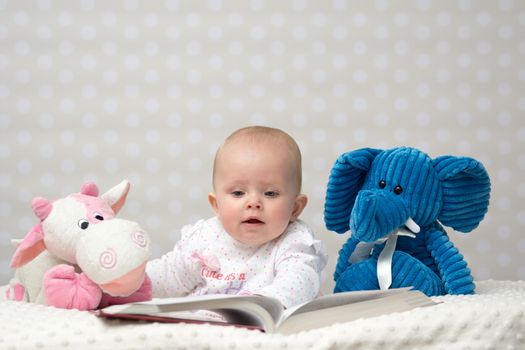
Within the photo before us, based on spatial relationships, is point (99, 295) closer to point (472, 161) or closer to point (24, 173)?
point (472, 161)

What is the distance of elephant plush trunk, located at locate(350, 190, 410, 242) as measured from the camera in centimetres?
148

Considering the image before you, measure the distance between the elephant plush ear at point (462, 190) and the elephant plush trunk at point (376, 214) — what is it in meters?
0.10

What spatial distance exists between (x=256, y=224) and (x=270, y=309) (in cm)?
39

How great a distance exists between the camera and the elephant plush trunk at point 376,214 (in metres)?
1.48

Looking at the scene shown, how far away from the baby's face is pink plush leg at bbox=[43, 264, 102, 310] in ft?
1.17

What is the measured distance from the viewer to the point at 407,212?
61.2 inches

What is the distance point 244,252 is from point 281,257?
10 centimetres

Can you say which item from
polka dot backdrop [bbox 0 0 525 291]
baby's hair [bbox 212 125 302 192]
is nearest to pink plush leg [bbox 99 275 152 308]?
baby's hair [bbox 212 125 302 192]

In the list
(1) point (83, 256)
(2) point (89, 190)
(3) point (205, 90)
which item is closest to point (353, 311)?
(1) point (83, 256)

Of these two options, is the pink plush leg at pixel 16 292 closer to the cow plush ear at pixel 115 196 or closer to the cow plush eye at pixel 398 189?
the cow plush ear at pixel 115 196

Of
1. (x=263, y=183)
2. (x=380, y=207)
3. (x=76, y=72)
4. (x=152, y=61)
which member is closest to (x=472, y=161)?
(x=380, y=207)

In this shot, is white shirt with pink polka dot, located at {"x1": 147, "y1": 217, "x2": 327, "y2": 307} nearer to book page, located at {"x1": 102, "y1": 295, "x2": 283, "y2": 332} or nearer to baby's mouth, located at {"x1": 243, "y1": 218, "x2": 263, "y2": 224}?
baby's mouth, located at {"x1": 243, "y1": 218, "x2": 263, "y2": 224}

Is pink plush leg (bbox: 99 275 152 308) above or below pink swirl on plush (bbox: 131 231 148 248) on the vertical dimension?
below

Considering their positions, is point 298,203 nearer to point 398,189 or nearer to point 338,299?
point 398,189
